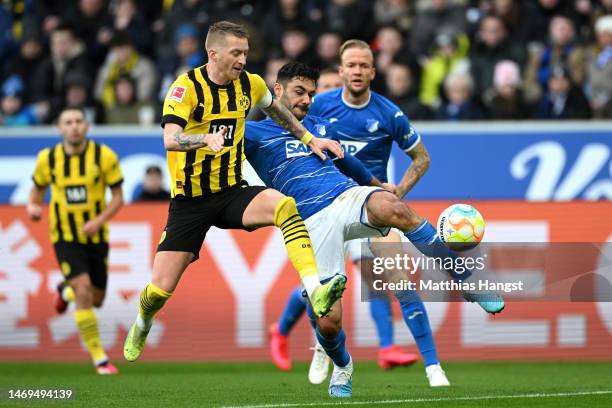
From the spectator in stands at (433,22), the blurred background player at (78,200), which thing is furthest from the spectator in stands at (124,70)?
the blurred background player at (78,200)

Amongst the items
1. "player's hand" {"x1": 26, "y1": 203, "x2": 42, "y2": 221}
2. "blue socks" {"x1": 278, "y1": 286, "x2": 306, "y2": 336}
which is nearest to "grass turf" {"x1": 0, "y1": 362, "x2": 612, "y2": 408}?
"blue socks" {"x1": 278, "y1": 286, "x2": 306, "y2": 336}

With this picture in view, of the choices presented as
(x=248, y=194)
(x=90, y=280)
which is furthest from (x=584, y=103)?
(x=248, y=194)

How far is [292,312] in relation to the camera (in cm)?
1248

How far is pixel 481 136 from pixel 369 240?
15.9 feet

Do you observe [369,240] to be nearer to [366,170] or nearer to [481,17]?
[366,170]

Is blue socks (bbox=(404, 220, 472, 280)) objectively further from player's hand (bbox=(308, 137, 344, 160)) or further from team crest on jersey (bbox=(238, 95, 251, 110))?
team crest on jersey (bbox=(238, 95, 251, 110))

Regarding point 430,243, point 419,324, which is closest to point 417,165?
point 419,324

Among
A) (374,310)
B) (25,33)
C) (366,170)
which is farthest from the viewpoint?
(25,33)

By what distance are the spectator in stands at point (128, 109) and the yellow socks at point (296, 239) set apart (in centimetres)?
796

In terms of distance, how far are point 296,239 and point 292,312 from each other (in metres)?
3.81

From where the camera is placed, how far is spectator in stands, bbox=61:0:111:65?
703 inches

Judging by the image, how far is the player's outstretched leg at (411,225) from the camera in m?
8.95

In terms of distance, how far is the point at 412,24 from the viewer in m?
17.4

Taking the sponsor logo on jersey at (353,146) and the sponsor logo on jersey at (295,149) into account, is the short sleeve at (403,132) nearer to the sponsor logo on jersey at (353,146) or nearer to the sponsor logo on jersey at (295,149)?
the sponsor logo on jersey at (353,146)
